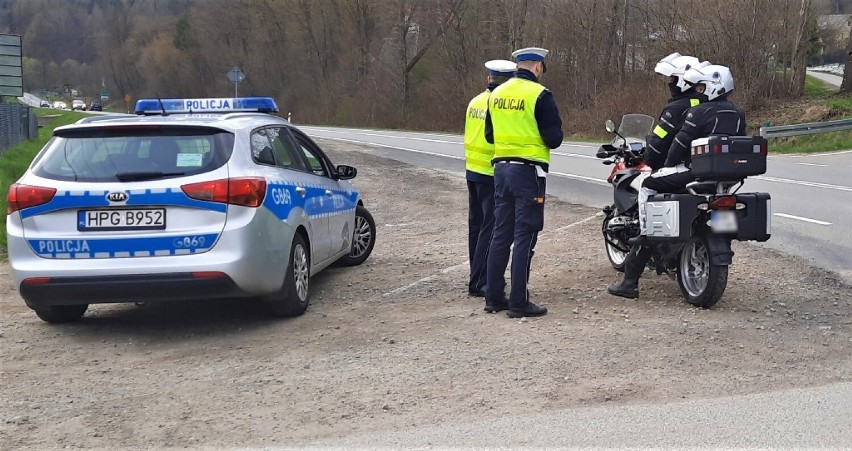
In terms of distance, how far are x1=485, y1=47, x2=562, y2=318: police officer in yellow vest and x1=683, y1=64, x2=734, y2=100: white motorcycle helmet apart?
107 centimetres

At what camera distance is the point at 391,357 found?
5.62 metres

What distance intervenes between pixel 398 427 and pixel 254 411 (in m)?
0.85

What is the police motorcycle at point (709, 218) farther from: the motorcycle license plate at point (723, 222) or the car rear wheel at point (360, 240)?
the car rear wheel at point (360, 240)

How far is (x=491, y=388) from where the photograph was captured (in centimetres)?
497

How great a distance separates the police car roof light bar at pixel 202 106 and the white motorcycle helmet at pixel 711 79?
12.1 feet

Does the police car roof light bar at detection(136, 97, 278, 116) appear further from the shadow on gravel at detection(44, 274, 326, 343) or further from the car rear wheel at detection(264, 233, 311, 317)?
the shadow on gravel at detection(44, 274, 326, 343)

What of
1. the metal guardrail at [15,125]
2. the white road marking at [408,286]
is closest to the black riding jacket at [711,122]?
the white road marking at [408,286]

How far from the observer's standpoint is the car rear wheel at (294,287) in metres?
6.51

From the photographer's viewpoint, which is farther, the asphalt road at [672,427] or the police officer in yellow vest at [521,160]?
the police officer in yellow vest at [521,160]

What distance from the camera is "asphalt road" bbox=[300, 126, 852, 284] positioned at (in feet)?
31.0

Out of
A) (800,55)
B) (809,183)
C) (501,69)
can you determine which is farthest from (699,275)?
(800,55)

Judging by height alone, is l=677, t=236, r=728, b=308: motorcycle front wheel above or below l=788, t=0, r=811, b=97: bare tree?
below

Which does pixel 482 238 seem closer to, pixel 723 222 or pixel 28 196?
pixel 723 222

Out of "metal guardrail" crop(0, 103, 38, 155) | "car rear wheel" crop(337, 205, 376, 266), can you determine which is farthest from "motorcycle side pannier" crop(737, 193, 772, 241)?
"metal guardrail" crop(0, 103, 38, 155)
